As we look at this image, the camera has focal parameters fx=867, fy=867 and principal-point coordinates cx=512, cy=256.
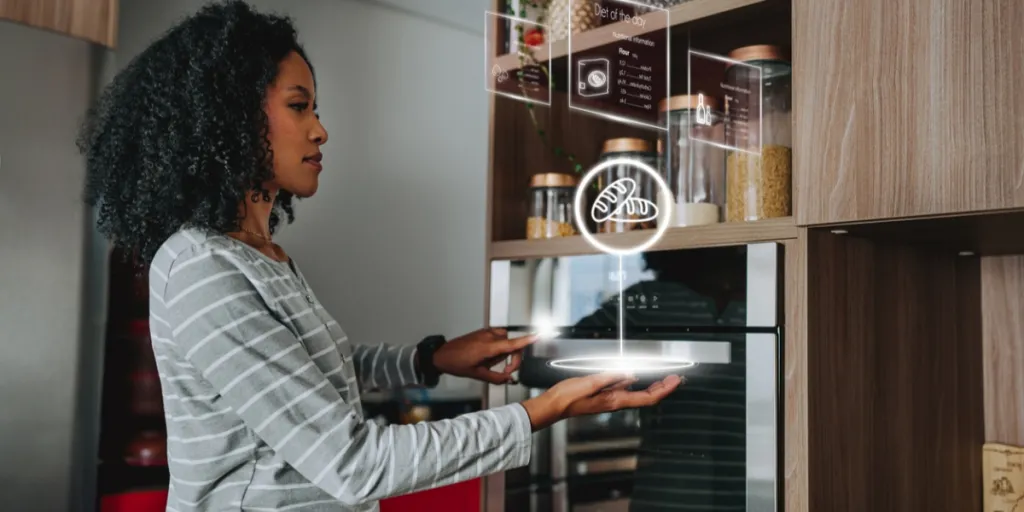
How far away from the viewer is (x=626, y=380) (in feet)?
3.09

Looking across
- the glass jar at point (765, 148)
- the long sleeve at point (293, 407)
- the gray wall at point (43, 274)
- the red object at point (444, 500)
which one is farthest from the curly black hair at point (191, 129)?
the red object at point (444, 500)

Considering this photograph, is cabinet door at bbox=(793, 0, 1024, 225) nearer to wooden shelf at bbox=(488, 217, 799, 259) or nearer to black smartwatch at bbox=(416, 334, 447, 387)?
wooden shelf at bbox=(488, 217, 799, 259)

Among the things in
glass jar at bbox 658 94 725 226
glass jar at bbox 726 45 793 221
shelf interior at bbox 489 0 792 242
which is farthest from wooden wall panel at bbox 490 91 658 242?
glass jar at bbox 726 45 793 221

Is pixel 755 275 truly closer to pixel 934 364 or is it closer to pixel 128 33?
pixel 934 364

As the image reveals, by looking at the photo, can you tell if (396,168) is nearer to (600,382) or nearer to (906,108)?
(600,382)

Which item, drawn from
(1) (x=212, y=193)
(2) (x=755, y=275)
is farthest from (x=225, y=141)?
(2) (x=755, y=275)

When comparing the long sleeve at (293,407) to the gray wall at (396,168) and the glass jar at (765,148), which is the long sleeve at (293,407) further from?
the gray wall at (396,168)

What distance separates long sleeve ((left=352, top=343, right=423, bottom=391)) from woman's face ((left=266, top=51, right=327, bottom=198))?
347 mm

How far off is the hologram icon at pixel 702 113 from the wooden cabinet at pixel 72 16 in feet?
2.96

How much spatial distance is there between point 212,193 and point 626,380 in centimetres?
51

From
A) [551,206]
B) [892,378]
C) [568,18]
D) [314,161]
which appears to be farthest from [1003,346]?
[314,161]

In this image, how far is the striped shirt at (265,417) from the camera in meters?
0.86

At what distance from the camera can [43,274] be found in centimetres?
125

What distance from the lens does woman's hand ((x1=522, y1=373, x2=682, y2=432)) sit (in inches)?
36.4
